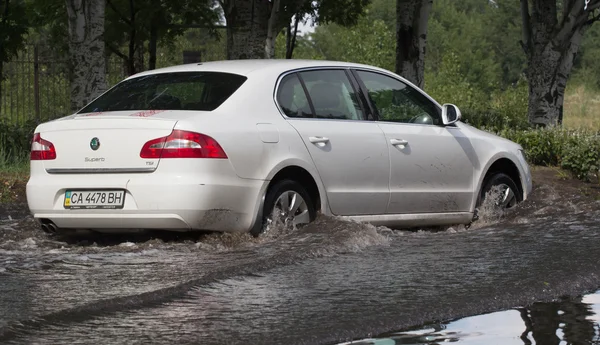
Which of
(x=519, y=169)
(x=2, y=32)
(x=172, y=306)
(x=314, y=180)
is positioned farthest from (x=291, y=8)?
(x=172, y=306)

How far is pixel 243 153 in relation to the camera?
8.39m

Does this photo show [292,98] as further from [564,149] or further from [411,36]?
[411,36]

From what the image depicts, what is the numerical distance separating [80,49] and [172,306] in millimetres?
11222

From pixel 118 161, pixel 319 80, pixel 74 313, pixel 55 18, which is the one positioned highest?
pixel 55 18

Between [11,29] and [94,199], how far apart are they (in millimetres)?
14562

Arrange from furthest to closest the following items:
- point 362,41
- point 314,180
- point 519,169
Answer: point 362,41 < point 519,169 < point 314,180

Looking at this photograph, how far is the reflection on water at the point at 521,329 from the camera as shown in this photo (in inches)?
214

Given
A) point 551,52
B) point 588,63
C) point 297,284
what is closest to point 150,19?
point 551,52

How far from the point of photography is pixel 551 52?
24.0 metres

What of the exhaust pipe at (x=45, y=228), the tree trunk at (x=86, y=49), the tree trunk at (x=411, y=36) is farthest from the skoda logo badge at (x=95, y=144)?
the tree trunk at (x=411, y=36)

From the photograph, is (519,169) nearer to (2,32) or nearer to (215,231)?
(215,231)

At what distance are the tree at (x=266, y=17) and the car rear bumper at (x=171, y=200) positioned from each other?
10585 mm

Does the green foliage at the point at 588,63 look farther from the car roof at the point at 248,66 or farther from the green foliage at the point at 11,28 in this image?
the car roof at the point at 248,66

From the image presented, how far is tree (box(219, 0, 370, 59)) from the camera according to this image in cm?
1925
